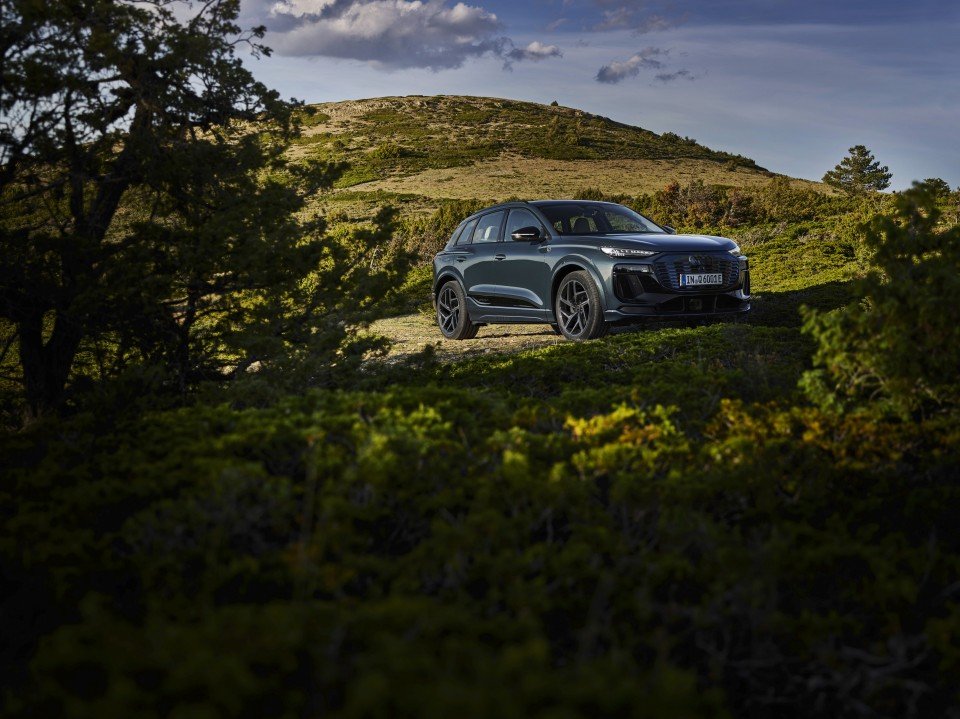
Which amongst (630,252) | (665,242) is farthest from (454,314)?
(665,242)

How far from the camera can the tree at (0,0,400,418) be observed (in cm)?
745

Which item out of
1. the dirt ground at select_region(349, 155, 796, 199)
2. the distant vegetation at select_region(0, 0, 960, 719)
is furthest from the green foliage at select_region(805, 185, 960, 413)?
the dirt ground at select_region(349, 155, 796, 199)

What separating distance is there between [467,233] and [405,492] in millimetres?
8714

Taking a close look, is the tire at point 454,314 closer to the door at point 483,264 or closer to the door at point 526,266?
the door at point 483,264

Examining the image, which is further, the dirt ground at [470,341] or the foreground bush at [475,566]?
the dirt ground at [470,341]

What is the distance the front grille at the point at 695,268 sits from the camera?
9.33 metres

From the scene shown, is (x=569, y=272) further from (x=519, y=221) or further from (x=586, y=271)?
(x=519, y=221)

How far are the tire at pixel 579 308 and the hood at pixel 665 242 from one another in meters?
0.46

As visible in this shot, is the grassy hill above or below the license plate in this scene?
below

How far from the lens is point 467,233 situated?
12.1m

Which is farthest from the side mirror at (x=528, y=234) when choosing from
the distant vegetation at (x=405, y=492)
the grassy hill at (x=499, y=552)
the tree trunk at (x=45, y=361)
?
the tree trunk at (x=45, y=361)

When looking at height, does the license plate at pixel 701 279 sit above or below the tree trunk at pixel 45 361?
above

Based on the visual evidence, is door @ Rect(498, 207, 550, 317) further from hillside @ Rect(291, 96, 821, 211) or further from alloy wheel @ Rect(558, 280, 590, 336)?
hillside @ Rect(291, 96, 821, 211)

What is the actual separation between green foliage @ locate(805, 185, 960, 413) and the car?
12.3ft
